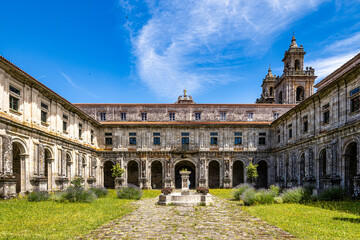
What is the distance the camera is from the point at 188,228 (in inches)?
393

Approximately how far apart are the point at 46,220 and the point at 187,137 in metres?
24.6

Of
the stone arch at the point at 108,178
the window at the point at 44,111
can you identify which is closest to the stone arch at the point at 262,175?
the stone arch at the point at 108,178

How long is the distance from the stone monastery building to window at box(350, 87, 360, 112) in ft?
Answer: 0.22

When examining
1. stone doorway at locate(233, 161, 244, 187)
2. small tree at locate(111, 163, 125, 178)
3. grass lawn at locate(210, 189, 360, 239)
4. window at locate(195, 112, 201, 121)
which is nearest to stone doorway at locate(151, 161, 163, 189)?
small tree at locate(111, 163, 125, 178)

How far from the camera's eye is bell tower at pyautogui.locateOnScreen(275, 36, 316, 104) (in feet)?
131

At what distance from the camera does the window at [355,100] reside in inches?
664

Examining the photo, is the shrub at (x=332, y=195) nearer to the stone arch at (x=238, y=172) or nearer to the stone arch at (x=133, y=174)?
the stone arch at (x=238, y=172)

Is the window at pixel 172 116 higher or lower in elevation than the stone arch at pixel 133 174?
higher

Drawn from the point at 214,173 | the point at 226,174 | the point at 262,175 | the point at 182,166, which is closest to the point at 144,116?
the point at 182,166

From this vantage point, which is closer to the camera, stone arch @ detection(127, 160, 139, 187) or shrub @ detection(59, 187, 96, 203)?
shrub @ detection(59, 187, 96, 203)

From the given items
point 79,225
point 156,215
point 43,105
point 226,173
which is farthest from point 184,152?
point 79,225

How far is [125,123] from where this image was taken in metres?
33.9

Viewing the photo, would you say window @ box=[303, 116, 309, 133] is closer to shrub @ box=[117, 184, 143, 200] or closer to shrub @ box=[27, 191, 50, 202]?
shrub @ box=[117, 184, 143, 200]

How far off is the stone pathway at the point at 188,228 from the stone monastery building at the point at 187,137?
8937 mm
